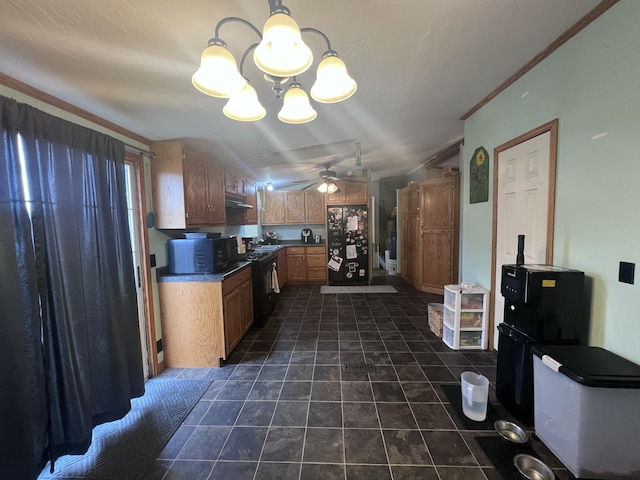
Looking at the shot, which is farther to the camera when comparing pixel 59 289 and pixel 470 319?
pixel 470 319

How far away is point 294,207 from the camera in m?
5.86

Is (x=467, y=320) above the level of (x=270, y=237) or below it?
below

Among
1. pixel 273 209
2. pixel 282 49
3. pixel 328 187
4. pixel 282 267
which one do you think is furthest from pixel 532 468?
pixel 273 209

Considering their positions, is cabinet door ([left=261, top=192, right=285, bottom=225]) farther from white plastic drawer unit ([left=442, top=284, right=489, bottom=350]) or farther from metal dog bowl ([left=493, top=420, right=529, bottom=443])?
metal dog bowl ([left=493, top=420, right=529, bottom=443])

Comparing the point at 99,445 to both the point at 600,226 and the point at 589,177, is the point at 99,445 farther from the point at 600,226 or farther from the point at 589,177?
the point at 589,177

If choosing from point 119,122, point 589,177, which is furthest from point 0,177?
point 589,177

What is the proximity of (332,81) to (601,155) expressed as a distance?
1.57 meters

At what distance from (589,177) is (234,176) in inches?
143

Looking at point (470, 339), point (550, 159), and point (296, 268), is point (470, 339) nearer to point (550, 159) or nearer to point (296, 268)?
point (550, 159)

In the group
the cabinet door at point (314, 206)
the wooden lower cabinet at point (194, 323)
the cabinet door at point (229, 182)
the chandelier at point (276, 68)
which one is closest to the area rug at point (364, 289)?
the cabinet door at point (314, 206)

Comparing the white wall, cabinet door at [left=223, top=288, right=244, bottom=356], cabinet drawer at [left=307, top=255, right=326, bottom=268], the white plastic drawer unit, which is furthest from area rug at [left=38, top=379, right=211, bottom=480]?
cabinet drawer at [left=307, top=255, right=326, bottom=268]

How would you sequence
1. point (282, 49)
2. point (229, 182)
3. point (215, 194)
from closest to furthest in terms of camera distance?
1. point (282, 49)
2. point (215, 194)
3. point (229, 182)

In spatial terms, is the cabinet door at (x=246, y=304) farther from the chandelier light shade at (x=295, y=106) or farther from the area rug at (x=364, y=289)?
the chandelier light shade at (x=295, y=106)

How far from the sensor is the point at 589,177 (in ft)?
4.80
